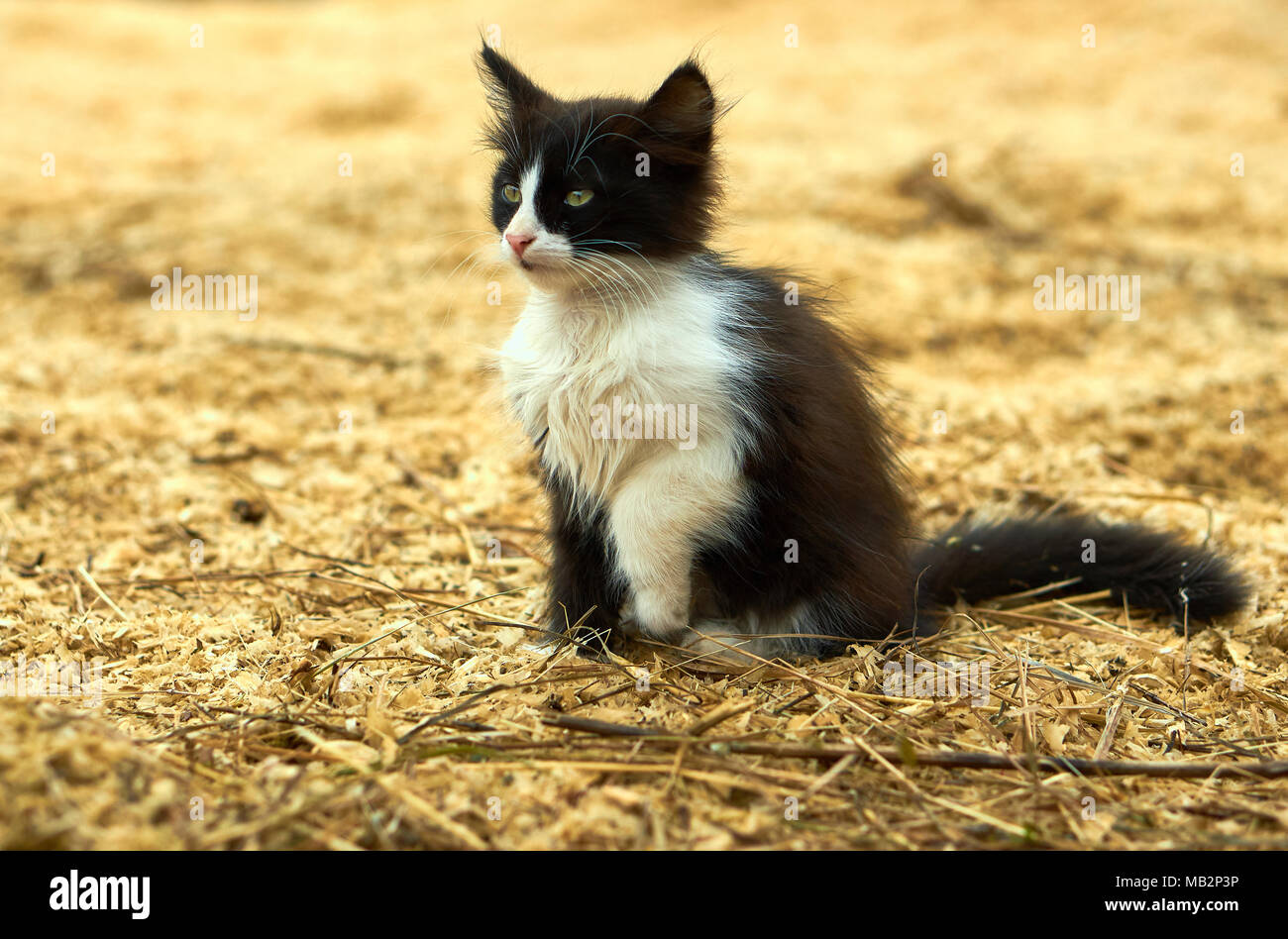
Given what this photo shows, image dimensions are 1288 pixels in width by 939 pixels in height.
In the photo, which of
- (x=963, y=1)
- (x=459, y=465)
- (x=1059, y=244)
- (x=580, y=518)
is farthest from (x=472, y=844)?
(x=963, y=1)

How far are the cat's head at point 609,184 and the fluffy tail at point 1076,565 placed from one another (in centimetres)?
150

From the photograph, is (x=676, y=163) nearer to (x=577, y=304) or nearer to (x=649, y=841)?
(x=577, y=304)

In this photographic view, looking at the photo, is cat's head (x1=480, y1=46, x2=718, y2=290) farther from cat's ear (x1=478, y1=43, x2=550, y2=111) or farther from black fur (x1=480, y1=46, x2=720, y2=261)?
cat's ear (x1=478, y1=43, x2=550, y2=111)

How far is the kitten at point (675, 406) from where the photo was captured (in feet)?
9.33

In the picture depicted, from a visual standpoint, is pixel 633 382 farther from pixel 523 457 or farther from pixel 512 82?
pixel 523 457

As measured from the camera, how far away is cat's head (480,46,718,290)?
2826mm

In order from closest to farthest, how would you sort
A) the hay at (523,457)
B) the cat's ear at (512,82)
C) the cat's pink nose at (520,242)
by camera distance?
the hay at (523,457)
the cat's pink nose at (520,242)
the cat's ear at (512,82)

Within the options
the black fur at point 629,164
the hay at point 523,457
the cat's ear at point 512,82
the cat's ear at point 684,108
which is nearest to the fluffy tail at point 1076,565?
the hay at point 523,457

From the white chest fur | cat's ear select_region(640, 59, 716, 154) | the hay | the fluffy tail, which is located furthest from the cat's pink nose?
the fluffy tail

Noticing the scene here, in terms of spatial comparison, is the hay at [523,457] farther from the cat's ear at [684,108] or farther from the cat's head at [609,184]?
the cat's ear at [684,108]

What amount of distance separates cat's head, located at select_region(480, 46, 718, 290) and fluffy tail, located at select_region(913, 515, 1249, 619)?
1.50 metres

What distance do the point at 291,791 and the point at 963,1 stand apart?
Result: 46.1ft

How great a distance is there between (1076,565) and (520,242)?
2235 mm

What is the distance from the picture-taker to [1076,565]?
3664 millimetres
